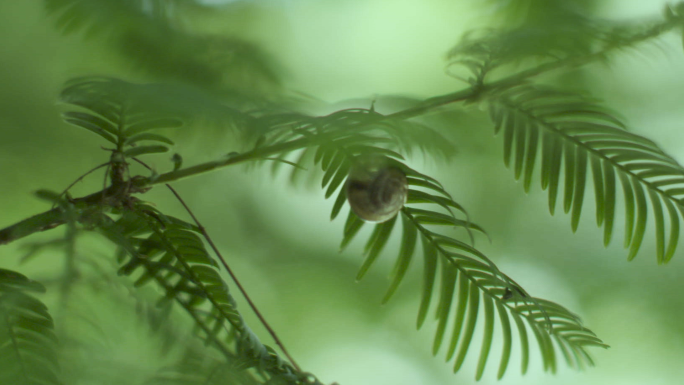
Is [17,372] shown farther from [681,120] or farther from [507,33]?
[681,120]

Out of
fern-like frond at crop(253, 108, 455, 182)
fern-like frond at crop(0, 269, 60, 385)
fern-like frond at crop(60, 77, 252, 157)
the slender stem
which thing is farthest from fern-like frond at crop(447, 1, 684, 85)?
fern-like frond at crop(0, 269, 60, 385)

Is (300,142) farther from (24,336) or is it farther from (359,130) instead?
(24,336)

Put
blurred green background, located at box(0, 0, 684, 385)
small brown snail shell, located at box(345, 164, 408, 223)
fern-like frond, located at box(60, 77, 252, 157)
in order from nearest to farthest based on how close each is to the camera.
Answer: fern-like frond, located at box(60, 77, 252, 157)
small brown snail shell, located at box(345, 164, 408, 223)
blurred green background, located at box(0, 0, 684, 385)

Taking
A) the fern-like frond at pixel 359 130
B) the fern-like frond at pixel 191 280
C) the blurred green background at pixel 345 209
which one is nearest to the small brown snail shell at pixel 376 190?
the fern-like frond at pixel 359 130

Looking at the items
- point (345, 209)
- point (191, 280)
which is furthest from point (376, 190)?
point (345, 209)

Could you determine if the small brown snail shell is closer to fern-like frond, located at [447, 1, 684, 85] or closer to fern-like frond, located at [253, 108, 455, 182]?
fern-like frond, located at [253, 108, 455, 182]

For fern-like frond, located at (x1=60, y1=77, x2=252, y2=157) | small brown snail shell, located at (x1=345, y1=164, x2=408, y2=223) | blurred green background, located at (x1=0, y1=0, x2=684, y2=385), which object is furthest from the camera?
blurred green background, located at (x1=0, y1=0, x2=684, y2=385)
